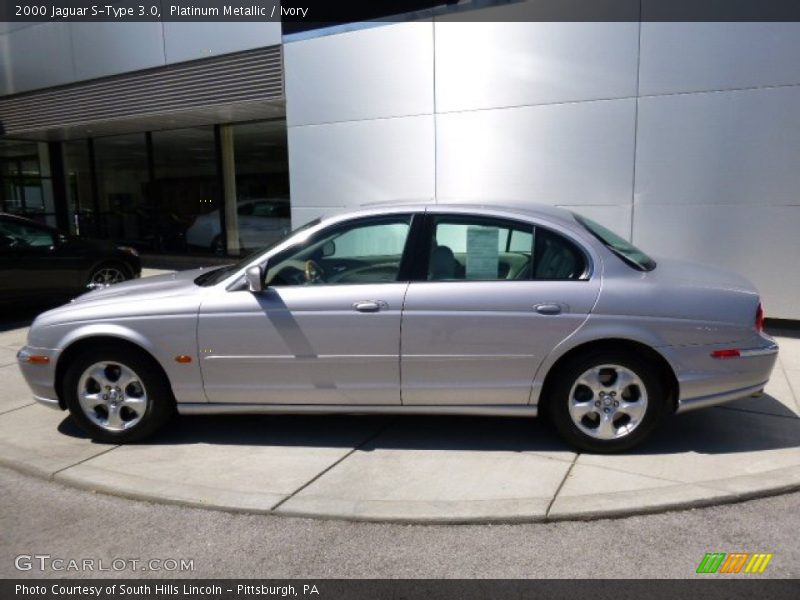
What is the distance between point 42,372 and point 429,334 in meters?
2.71

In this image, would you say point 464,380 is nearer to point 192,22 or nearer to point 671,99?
point 671,99

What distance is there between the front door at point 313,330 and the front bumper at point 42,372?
43.9 inches

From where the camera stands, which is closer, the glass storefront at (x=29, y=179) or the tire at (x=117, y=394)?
the tire at (x=117, y=394)

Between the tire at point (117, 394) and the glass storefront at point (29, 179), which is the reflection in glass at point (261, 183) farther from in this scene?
the tire at point (117, 394)

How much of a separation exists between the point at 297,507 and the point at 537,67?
21.0 feet

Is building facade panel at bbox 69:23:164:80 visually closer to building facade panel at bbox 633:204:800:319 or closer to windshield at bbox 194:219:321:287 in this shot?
windshield at bbox 194:219:321:287

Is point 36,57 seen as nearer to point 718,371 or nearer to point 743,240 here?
point 743,240

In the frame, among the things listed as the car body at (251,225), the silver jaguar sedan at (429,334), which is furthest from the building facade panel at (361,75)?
the silver jaguar sedan at (429,334)

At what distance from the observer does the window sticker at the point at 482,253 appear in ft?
13.7

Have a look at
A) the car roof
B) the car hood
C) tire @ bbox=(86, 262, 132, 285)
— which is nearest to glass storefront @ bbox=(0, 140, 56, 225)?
tire @ bbox=(86, 262, 132, 285)

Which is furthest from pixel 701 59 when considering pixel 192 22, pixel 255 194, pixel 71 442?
pixel 255 194

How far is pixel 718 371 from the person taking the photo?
3.99 meters

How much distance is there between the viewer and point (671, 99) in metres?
7.36

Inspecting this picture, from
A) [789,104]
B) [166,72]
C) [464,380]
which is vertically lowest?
[464,380]
